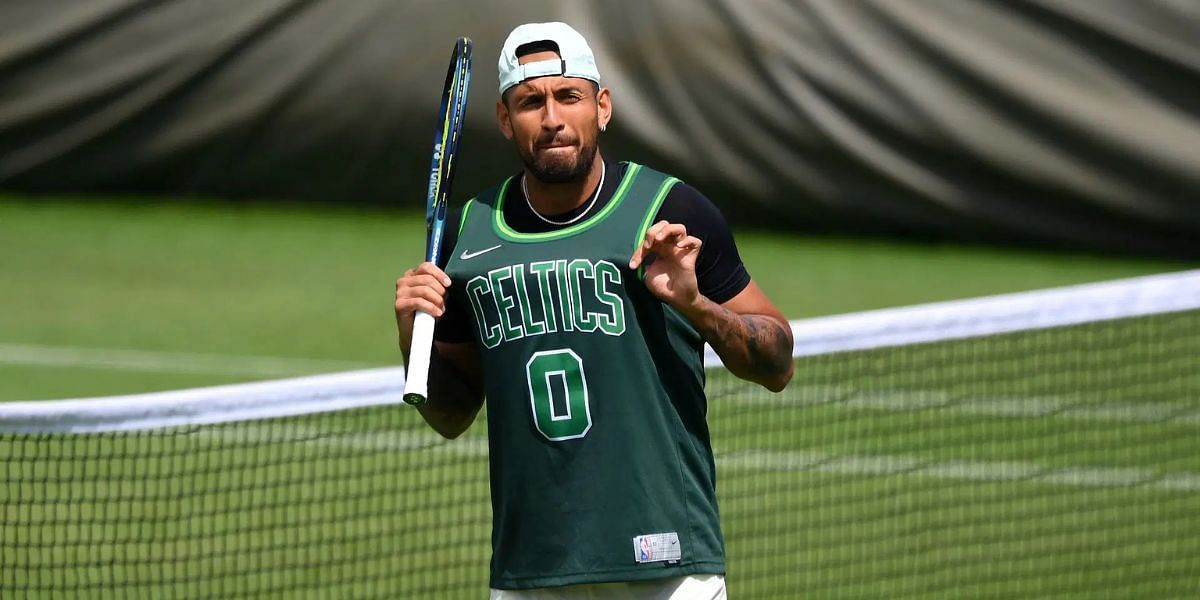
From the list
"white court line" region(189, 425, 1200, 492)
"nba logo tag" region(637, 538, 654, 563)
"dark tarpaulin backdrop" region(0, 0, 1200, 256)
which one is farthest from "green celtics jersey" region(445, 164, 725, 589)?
"dark tarpaulin backdrop" region(0, 0, 1200, 256)

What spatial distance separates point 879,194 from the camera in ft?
51.3

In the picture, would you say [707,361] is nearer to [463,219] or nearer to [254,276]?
[463,219]

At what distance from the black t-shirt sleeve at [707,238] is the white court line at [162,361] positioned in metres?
7.47

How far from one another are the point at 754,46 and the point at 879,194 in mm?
1775

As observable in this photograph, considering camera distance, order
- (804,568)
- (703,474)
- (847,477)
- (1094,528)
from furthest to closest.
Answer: (847,477) < (1094,528) < (804,568) < (703,474)

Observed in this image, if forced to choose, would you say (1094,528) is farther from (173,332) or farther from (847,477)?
(173,332)

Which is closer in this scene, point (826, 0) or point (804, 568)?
point (804, 568)

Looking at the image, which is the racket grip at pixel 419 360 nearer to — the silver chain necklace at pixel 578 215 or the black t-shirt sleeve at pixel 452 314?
the black t-shirt sleeve at pixel 452 314

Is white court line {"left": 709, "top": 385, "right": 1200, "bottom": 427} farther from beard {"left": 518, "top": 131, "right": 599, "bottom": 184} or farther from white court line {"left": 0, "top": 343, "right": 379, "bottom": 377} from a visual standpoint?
beard {"left": 518, "top": 131, "right": 599, "bottom": 184}

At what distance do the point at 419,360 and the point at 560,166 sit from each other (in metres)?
0.58

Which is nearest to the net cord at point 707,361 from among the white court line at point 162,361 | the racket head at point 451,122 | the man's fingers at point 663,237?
the racket head at point 451,122

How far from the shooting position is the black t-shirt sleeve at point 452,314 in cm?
451

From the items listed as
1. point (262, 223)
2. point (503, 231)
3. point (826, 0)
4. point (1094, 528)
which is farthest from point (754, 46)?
point (503, 231)

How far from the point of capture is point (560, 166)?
4.19 meters
